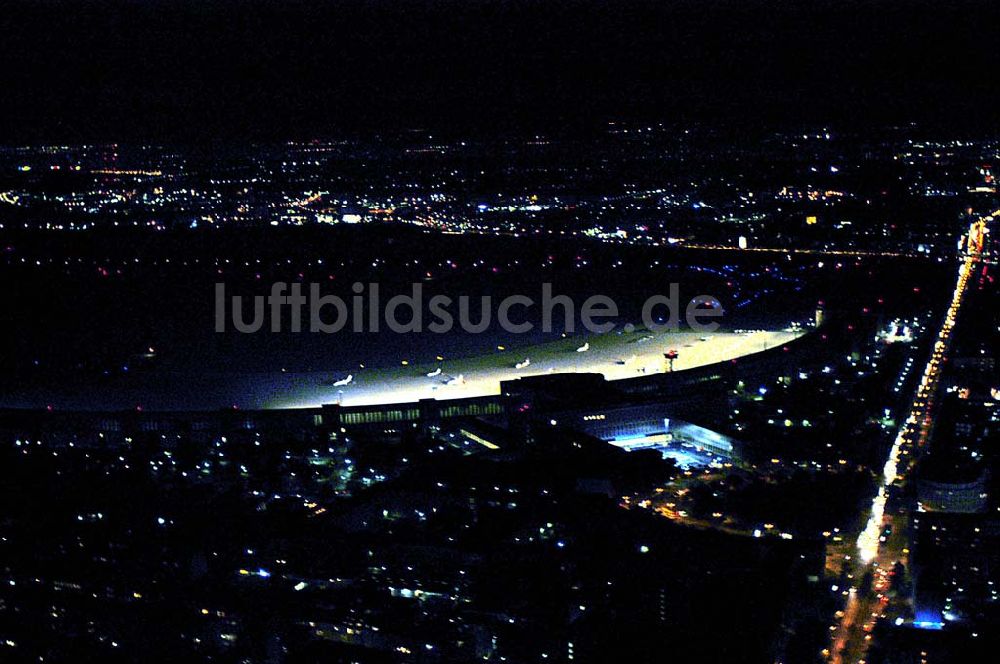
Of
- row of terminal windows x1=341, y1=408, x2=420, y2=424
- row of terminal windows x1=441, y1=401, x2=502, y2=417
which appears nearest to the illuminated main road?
row of terminal windows x1=441, y1=401, x2=502, y2=417

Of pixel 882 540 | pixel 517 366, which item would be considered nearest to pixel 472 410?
pixel 517 366

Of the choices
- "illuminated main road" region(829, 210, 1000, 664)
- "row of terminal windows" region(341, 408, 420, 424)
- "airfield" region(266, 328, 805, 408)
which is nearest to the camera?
"illuminated main road" region(829, 210, 1000, 664)

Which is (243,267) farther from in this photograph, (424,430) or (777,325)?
(424,430)

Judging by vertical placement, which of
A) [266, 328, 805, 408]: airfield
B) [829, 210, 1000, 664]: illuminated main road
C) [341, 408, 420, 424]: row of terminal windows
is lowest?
[829, 210, 1000, 664]: illuminated main road

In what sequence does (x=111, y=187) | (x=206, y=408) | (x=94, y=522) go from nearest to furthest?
1. (x=94, y=522)
2. (x=206, y=408)
3. (x=111, y=187)

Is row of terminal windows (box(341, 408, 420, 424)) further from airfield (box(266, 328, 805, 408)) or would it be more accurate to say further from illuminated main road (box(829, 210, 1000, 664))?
illuminated main road (box(829, 210, 1000, 664))

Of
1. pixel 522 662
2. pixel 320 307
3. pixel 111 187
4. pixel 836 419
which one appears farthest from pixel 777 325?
pixel 111 187

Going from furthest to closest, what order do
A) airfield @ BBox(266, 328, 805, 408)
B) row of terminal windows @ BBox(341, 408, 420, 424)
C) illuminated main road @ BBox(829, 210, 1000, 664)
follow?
1. airfield @ BBox(266, 328, 805, 408)
2. row of terminal windows @ BBox(341, 408, 420, 424)
3. illuminated main road @ BBox(829, 210, 1000, 664)

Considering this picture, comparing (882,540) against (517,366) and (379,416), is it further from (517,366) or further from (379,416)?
(517,366)
